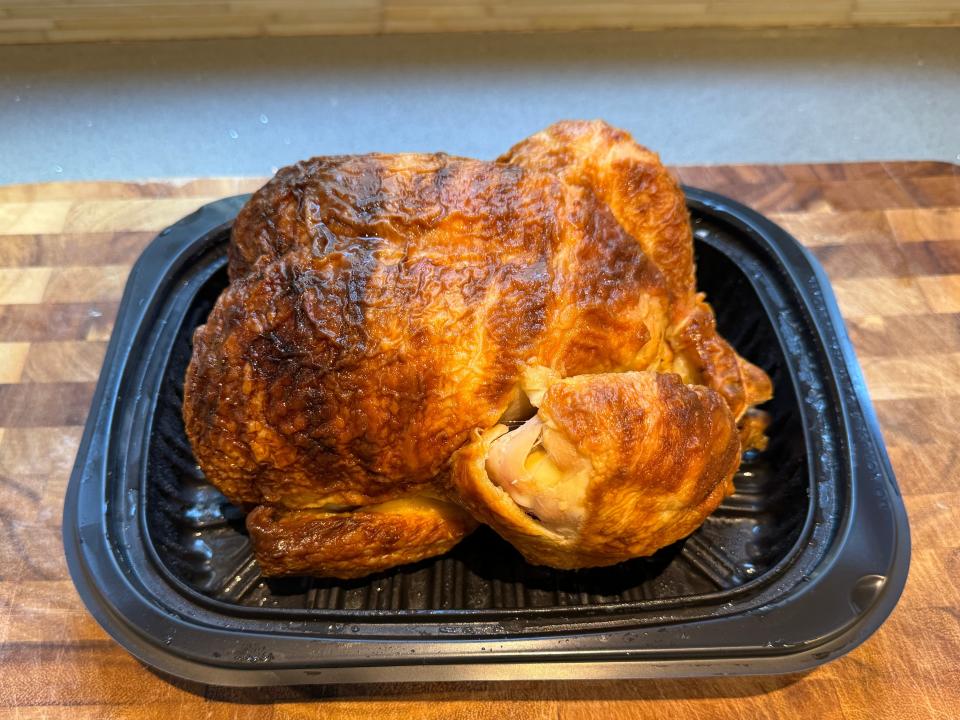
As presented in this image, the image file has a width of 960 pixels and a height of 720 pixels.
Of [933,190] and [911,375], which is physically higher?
[933,190]

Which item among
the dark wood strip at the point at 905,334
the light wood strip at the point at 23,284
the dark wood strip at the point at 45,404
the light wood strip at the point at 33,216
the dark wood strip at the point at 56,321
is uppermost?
the dark wood strip at the point at 905,334

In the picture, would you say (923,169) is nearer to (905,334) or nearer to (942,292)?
(942,292)

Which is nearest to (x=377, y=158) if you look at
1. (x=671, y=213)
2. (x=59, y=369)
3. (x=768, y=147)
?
(x=671, y=213)

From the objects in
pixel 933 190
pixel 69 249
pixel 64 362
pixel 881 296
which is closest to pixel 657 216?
pixel 881 296

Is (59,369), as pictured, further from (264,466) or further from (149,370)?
(264,466)

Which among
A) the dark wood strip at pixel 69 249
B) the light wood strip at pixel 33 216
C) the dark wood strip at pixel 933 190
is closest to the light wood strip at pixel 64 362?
the dark wood strip at pixel 69 249

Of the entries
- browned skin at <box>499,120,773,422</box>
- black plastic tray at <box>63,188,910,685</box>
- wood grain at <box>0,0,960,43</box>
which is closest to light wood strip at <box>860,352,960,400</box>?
black plastic tray at <box>63,188,910,685</box>

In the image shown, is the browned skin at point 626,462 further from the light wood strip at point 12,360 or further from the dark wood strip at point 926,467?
the light wood strip at point 12,360
